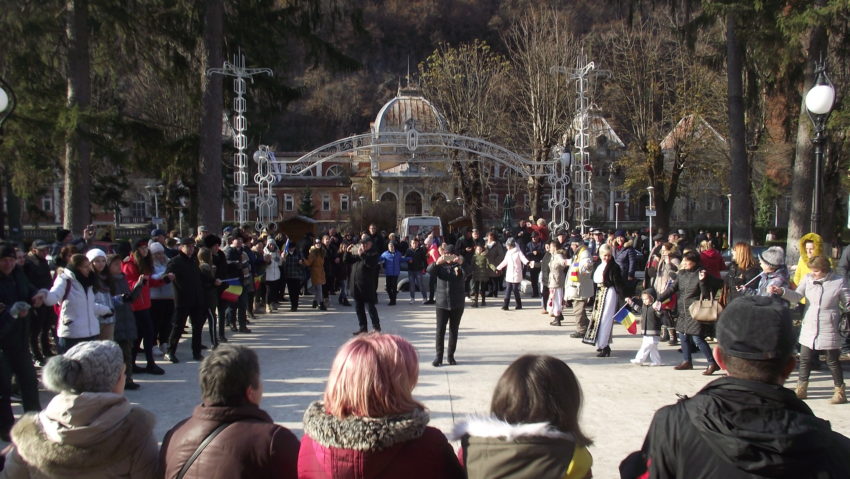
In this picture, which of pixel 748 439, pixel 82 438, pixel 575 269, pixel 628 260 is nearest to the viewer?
pixel 748 439

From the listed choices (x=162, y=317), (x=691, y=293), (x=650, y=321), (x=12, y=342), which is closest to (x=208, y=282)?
(x=162, y=317)

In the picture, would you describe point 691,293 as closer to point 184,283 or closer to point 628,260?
point 628,260

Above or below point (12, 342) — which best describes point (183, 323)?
below

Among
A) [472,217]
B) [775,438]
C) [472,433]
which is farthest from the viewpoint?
[472,217]

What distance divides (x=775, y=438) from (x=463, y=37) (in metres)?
100

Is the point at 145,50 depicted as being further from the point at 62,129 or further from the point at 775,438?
the point at 775,438

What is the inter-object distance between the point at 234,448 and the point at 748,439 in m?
1.98

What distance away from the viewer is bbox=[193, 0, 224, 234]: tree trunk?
17469mm

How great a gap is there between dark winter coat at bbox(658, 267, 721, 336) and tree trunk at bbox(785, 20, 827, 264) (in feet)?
24.5

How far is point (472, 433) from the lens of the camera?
8.56 feet

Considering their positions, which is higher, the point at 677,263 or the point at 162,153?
the point at 162,153

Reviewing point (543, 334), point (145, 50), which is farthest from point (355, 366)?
point (145, 50)

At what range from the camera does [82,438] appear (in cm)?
281

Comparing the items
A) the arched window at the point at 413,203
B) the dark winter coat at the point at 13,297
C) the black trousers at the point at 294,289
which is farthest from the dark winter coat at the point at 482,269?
the arched window at the point at 413,203
